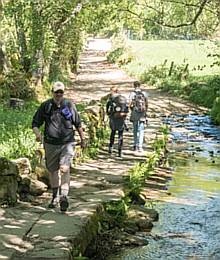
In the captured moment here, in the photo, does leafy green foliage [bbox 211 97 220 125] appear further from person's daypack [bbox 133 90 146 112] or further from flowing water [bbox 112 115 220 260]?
person's daypack [bbox 133 90 146 112]

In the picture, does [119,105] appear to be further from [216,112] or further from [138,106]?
[216,112]

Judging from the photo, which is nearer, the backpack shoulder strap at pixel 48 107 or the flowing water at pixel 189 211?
the backpack shoulder strap at pixel 48 107

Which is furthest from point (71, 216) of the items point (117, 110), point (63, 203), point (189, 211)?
point (117, 110)

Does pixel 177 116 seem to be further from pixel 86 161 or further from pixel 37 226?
pixel 37 226

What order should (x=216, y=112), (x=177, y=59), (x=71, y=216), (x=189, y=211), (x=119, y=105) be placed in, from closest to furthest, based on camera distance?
(x=71, y=216) → (x=189, y=211) → (x=119, y=105) → (x=216, y=112) → (x=177, y=59)

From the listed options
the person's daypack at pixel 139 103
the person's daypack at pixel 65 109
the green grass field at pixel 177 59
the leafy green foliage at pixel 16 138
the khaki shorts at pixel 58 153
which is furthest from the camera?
the green grass field at pixel 177 59

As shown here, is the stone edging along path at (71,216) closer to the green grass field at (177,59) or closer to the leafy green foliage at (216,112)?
the leafy green foliage at (216,112)

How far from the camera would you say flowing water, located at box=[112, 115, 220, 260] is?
9391 mm

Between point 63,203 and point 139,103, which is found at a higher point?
point 139,103

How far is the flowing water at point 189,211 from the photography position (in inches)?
370

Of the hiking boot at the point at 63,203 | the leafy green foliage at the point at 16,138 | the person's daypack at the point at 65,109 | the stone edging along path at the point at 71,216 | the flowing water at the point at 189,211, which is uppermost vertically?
the person's daypack at the point at 65,109

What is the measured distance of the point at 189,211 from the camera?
12.0 meters

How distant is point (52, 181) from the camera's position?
373 inches

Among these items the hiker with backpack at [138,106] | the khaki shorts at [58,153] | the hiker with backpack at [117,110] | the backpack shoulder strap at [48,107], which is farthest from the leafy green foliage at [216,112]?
the backpack shoulder strap at [48,107]
